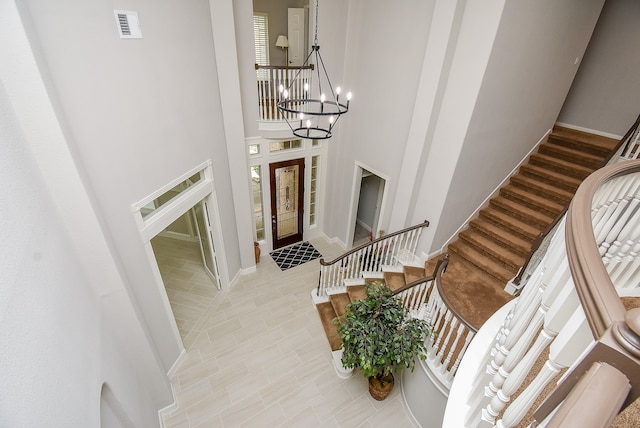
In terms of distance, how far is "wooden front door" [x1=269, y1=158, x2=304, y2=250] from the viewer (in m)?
6.61

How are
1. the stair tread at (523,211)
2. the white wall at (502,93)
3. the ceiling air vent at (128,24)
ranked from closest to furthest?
the ceiling air vent at (128,24) < the white wall at (502,93) < the stair tread at (523,211)

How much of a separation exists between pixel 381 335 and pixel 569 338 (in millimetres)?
2841

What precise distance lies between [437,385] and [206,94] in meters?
4.89

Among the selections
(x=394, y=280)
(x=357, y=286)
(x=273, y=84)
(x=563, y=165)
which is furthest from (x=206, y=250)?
(x=563, y=165)

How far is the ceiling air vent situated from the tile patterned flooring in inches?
174

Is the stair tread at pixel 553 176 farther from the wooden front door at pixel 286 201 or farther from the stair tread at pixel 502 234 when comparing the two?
the wooden front door at pixel 286 201

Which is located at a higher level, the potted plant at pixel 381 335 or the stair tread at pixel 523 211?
the stair tread at pixel 523 211

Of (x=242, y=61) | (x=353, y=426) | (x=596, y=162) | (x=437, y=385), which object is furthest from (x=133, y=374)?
(x=596, y=162)

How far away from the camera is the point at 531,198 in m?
5.35

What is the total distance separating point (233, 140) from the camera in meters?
5.12

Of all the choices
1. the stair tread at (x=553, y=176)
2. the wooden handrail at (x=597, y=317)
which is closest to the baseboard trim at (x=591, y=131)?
the stair tread at (x=553, y=176)

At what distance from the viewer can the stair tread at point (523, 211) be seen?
5.06 m

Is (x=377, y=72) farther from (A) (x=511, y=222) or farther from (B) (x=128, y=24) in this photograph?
(B) (x=128, y=24)

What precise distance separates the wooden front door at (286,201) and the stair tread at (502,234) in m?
3.77
